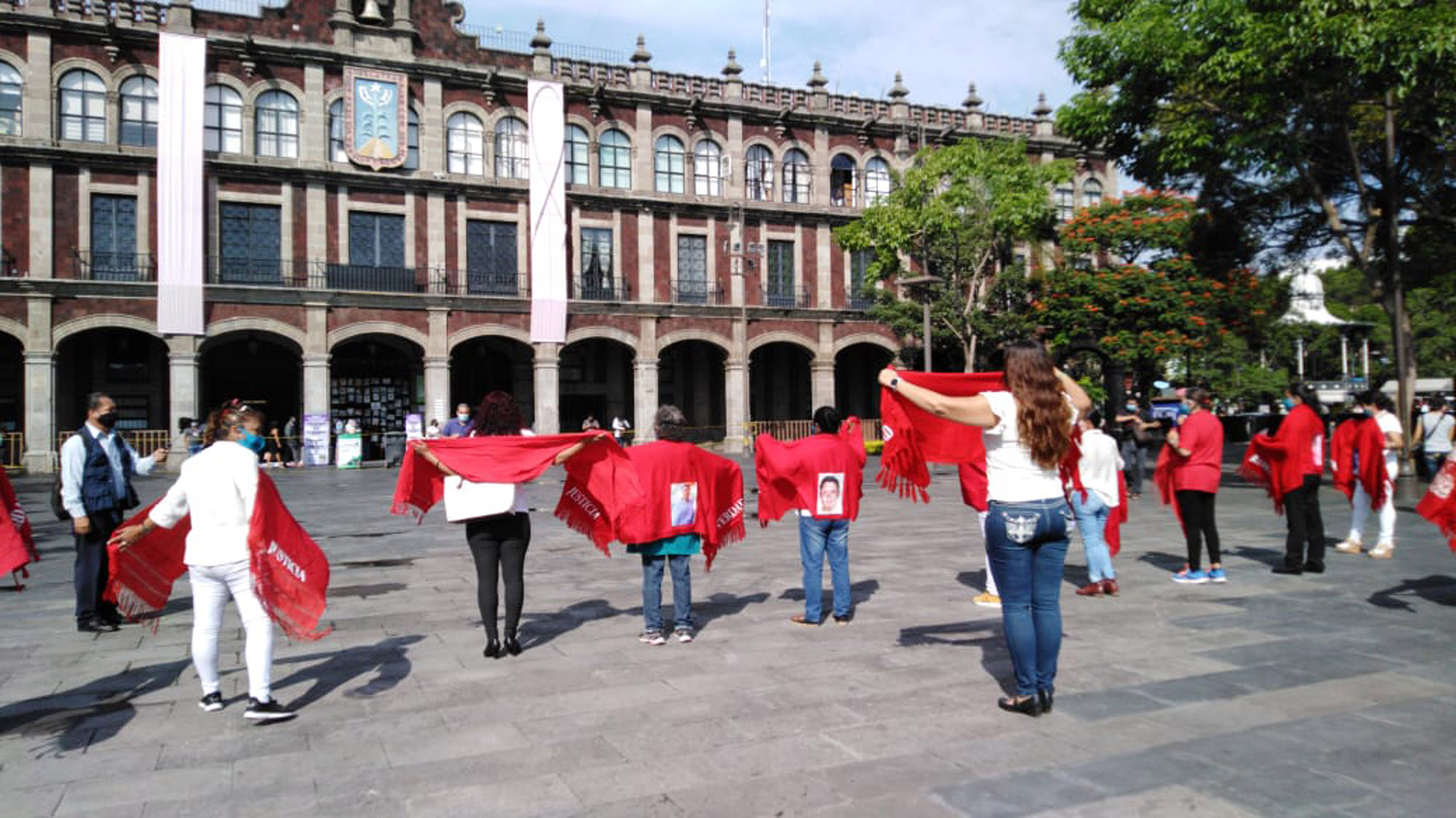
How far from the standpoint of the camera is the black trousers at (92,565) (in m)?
7.26

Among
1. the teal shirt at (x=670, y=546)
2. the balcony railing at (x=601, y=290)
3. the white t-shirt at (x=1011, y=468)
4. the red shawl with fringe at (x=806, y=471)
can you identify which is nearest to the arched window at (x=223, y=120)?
the balcony railing at (x=601, y=290)

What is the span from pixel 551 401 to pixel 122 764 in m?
26.4

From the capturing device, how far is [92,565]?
23.9ft

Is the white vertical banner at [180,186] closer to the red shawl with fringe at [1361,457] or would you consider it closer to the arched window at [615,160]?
the arched window at [615,160]

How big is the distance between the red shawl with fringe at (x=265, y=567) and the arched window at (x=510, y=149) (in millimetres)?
26644

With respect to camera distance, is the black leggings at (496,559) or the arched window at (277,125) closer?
the black leggings at (496,559)

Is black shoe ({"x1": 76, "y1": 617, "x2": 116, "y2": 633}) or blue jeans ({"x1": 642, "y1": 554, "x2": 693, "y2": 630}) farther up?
blue jeans ({"x1": 642, "y1": 554, "x2": 693, "y2": 630})

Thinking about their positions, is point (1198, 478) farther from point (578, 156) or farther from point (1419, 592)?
point (578, 156)

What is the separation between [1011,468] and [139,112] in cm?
2996

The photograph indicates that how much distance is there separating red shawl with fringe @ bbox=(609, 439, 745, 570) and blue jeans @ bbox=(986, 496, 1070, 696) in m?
2.47

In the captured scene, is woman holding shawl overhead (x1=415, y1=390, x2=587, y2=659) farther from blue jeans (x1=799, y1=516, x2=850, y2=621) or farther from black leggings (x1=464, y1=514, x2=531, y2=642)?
blue jeans (x1=799, y1=516, x2=850, y2=621)

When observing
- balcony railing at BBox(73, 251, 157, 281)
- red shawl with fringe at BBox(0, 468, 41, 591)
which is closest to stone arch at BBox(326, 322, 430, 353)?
balcony railing at BBox(73, 251, 157, 281)

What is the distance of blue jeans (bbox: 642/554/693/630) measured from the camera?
6.59 meters

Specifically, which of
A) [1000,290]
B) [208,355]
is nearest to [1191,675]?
[1000,290]
